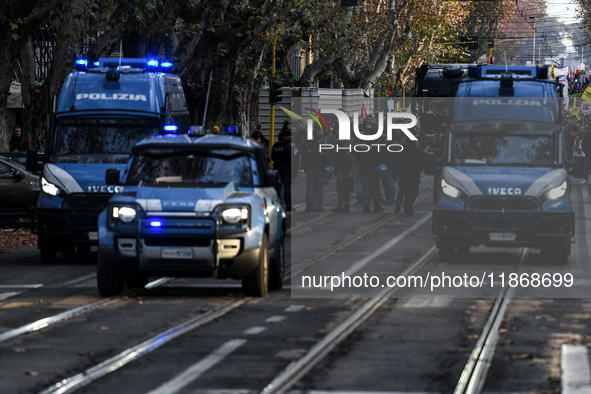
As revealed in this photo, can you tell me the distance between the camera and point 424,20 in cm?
5812

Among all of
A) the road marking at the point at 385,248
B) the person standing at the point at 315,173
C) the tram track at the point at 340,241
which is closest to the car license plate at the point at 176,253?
the tram track at the point at 340,241

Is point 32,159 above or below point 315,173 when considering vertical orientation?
above

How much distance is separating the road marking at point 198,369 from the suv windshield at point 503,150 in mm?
8953

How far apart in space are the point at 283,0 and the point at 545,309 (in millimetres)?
23196

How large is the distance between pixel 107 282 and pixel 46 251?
515 cm

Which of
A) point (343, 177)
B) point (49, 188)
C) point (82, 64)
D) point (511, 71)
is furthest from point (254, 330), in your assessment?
point (343, 177)

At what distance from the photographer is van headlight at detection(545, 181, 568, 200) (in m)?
18.8

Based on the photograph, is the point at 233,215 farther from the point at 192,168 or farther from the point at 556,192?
the point at 556,192

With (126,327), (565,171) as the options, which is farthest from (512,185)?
(126,327)

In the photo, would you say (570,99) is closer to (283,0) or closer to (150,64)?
(283,0)

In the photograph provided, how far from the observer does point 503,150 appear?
19562 millimetres

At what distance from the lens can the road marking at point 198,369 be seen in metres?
9.09

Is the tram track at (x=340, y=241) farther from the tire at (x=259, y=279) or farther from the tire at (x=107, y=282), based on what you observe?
the tire at (x=107, y=282)

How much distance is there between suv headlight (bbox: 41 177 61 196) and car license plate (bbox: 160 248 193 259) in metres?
5.50
